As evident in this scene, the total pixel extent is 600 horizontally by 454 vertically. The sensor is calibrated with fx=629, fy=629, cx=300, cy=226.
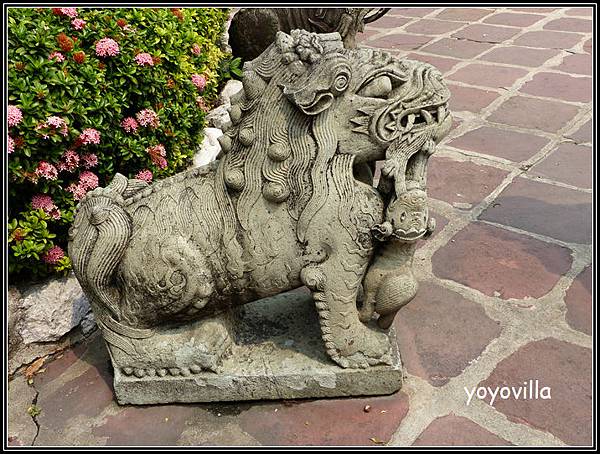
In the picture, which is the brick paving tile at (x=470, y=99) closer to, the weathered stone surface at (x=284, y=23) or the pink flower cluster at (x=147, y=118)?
the weathered stone surface at (x=284, y=23)

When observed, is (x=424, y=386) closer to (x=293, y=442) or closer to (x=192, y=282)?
(x=293, y=442)

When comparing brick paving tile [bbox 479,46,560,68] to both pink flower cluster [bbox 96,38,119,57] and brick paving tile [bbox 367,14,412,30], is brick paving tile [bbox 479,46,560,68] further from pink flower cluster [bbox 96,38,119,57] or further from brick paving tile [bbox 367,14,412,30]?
pink flower cluster [bbox 96,38,119,57]

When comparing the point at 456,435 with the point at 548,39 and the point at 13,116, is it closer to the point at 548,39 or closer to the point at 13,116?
the point at 13,116

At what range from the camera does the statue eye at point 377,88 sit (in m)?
2.13

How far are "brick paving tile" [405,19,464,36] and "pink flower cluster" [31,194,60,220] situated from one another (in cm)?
493

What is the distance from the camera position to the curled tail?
2.26 meters

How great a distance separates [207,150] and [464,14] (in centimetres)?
445

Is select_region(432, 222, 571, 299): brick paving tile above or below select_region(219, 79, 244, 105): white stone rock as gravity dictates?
below

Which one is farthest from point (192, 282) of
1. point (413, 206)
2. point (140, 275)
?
point (413, 206)

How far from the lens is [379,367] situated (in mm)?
2385

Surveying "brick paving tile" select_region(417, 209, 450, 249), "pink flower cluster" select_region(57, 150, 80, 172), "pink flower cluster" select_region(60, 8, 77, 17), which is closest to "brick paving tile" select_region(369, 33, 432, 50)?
"brick paving tile" select_region(417, 209, 450, 249)

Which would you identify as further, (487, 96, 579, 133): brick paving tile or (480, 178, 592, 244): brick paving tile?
(487, 96, 579, 133): brick paving tile

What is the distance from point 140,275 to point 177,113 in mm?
1504

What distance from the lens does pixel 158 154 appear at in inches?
133
